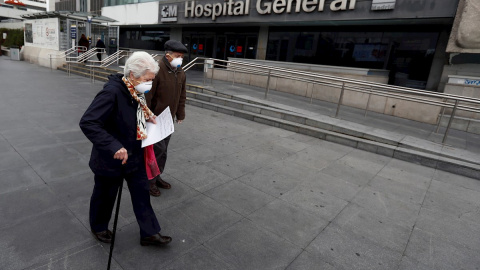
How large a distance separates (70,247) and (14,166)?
216 centimetres

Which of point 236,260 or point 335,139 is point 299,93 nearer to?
point 335,139

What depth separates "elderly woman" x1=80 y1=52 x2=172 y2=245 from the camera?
2049mm

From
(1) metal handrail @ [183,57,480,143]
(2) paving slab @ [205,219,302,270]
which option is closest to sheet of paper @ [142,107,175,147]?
(2) paving slab @ [205,219,302,270]

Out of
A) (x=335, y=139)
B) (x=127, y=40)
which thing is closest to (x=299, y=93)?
(x=335, y=139)

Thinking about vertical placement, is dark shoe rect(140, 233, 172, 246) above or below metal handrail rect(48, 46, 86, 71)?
below

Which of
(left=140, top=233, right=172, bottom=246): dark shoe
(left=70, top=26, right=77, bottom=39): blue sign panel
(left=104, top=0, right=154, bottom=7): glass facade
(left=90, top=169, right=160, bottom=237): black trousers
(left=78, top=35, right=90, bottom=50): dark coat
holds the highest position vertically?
(left=104, top=0, right=154, bottom=7): glass facade

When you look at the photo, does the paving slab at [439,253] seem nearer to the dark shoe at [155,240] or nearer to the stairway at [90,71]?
the dark shoe at [155,240]

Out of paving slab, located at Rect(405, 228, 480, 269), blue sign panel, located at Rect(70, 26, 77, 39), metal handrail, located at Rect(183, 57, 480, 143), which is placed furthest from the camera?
blue sign panel, located at Rect(70, 26, 77, 39)

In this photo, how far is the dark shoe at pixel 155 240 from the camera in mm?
2562

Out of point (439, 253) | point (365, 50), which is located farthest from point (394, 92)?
point (439, 253)

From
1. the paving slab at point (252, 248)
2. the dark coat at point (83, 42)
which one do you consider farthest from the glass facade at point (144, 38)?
the paving slab at point (252, 248)

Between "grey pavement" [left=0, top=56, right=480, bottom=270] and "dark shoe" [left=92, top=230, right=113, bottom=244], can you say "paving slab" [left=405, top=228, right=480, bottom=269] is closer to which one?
"grey pavement" [left=0, top=56, right=480, bottom=270]

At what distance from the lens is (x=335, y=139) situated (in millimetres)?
6395

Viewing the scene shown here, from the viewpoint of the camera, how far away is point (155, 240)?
8.40 feet
